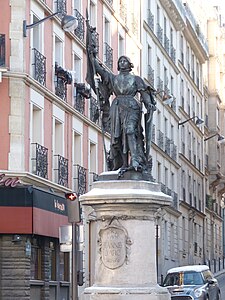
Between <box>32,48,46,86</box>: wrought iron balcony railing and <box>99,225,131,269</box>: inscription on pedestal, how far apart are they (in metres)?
16.8

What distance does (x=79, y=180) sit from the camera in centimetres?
3703

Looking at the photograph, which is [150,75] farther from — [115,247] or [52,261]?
[115,247]

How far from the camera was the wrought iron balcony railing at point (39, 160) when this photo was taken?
103 feet

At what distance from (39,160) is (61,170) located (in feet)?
8.90

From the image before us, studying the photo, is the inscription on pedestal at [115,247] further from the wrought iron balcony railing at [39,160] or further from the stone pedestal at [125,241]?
the wrought iron balcony railing at [39,160]

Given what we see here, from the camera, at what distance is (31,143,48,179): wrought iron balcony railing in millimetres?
31469

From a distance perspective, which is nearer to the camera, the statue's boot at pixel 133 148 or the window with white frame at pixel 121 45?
the statue's boot at pixel 133 148

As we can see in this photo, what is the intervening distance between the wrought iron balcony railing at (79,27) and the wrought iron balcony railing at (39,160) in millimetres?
6927

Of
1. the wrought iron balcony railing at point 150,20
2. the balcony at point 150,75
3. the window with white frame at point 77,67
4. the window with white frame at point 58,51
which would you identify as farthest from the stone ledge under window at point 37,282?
the wrought iron balcony railing at point 150,20

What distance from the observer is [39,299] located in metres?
32.1

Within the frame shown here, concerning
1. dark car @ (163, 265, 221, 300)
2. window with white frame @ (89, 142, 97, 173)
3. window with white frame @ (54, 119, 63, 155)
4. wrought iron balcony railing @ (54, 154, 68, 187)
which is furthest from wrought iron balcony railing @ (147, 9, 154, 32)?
dark car @ (163, 265, 221, 300)

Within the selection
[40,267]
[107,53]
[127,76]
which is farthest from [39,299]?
A: [127,76]

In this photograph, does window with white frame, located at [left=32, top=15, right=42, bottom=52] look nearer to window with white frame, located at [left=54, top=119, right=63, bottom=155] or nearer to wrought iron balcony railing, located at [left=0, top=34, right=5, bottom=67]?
wrought iron balcony railing, located at [left=0, top=34, right=5, bottom=67]

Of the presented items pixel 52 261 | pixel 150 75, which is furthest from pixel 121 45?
pixel 52 261
